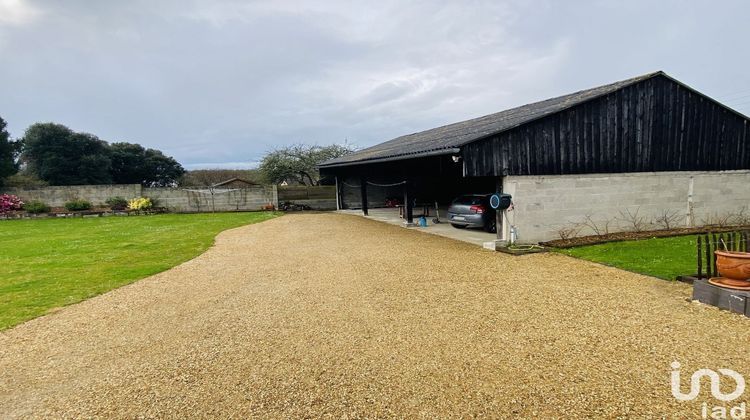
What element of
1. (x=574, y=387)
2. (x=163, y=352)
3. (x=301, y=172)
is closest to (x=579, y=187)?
(x=574, y=387)

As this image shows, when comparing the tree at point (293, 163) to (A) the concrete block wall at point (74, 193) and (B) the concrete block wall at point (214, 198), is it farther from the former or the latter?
(A) the concrete block wall at point (74, 193)

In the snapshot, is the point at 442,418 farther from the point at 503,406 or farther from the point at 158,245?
the point at 158,245

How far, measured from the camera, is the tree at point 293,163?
1123 inches

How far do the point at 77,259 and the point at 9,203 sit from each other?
17674 millimetres

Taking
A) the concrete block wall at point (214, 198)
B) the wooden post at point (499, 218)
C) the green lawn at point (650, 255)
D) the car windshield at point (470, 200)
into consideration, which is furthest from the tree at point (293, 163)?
the green lawn at point (650, 255)

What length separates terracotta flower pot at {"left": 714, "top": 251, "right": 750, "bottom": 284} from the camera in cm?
430

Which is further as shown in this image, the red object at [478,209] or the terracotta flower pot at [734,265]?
the red object at [478,209]

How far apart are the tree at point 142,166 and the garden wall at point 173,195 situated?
10.3 metres

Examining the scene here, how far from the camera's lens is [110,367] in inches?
140

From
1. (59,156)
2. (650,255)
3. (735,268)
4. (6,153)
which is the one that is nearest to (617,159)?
(650,255)

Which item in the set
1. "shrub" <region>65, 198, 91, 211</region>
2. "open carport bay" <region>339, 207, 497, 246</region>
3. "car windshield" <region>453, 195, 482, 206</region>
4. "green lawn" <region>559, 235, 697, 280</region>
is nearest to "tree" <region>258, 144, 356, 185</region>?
"shrub" <region>65, 198, 91, 211</region>

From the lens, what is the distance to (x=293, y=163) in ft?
94.0

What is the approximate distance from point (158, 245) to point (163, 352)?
25.8 feet

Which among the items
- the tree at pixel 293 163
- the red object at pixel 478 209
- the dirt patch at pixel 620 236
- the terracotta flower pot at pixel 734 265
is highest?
the tree at pixel 293 163
